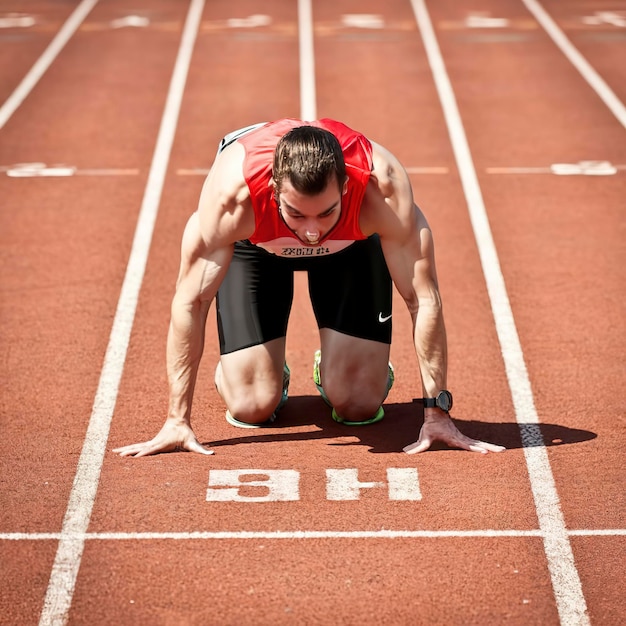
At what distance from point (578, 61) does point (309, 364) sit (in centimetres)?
806

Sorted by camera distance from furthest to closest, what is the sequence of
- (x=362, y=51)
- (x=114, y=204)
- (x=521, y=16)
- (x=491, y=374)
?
1. (x=521, y=16)
2. (x=362, y=51)
3. (x=114, y=204)
4. (x=491, y=374)

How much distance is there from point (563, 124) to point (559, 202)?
7.32 feet

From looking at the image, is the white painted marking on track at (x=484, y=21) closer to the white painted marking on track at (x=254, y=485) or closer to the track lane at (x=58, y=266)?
the track lane at (x=58, y=266)

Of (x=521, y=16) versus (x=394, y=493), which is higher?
(x=394, y=493)

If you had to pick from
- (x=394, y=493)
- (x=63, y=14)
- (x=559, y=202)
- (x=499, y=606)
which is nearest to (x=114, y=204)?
(x=559, y=202)

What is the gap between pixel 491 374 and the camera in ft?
19.9

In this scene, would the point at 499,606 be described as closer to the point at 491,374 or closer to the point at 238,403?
the point at 238,403

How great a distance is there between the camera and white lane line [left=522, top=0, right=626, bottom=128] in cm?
1147

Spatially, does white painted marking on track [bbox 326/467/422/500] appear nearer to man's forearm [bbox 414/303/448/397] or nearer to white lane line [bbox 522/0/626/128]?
man's forearm [bbox 414/303/448/397]

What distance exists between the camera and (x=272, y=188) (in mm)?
4531

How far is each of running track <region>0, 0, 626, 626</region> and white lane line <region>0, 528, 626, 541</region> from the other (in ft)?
0.04

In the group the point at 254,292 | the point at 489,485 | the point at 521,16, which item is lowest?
the point at 521,16

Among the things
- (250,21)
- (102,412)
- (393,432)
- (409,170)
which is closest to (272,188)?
(393,432)

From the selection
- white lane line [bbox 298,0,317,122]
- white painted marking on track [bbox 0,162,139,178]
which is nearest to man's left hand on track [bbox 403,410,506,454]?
white painted marking on track [bbox 0,162,139,178]
